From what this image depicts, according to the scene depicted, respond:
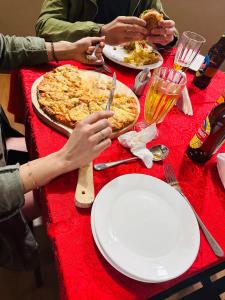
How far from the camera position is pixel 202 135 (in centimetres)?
79

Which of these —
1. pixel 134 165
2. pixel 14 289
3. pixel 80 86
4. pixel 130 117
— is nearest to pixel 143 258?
pixel 134 165

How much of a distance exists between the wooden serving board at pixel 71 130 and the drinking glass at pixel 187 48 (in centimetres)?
37

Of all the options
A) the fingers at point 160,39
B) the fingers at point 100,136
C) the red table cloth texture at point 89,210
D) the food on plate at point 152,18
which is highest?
the food on plate at point 152,18

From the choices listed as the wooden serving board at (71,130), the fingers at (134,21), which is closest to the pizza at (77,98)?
the wooden serving board at (71,130)

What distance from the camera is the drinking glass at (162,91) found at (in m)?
0.84

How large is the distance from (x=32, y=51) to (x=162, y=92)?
53 centimetres

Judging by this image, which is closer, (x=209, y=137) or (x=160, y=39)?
(x=209, y=137)

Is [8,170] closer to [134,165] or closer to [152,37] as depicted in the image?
[134,165]

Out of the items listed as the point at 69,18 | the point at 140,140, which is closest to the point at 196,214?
the point at 140,140

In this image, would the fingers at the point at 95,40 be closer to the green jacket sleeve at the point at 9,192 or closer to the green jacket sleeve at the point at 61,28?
the green jacket sleeve at the point at 61,28

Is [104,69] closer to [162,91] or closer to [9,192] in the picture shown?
[162,91]

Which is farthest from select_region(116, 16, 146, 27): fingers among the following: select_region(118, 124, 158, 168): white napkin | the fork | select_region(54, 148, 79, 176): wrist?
select_region(54, 148, 79, 176): wrist

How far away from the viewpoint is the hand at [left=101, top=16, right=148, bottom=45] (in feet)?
3.74

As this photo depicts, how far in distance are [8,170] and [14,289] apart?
2.70ft
